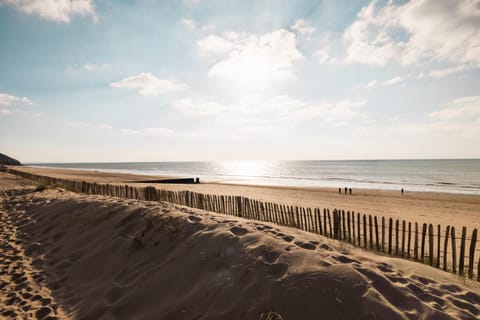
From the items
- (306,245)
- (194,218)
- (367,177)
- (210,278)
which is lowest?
(367,177)

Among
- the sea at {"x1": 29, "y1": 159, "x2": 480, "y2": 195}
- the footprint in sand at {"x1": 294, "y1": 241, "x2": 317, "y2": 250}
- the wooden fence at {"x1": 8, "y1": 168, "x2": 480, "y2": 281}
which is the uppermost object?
the footprint in sand at {"x1": 294, "y1": 241, "x2": 317, "y2": 250}

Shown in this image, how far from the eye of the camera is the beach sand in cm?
313

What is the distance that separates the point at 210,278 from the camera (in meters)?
3.96

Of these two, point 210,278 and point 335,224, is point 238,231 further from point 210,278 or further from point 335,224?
point 335,224

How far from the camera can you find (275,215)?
843 centimetres

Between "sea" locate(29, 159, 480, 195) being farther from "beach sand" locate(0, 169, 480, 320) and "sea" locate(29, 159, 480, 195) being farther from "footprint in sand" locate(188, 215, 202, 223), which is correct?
"beach sand" locate(0, 169, 480, 320)

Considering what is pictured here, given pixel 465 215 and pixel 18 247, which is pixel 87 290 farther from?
pixel 465 215

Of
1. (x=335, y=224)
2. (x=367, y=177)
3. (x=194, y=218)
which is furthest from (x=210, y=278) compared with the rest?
(x=367, y=177)

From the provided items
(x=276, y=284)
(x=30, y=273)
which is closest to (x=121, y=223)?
(x=30, y=273)

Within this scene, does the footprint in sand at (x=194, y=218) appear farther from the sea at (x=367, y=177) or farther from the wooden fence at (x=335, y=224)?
the sea at (x=367, y=177)

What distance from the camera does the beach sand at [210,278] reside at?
10.3 feet

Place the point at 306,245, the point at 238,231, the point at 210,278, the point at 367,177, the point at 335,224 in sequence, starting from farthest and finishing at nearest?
the point at 367,177 → the point at 335,224 → the point at 238,231 → the point at 306,245 → the point at 210,278

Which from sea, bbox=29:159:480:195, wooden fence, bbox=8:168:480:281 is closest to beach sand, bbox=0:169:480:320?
wooden fence, bbox=8:168:480:281

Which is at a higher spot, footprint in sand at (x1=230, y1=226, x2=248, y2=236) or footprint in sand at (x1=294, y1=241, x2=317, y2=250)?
footprint in sand at (x1=230, y1=226, x2=248, y2=236)
